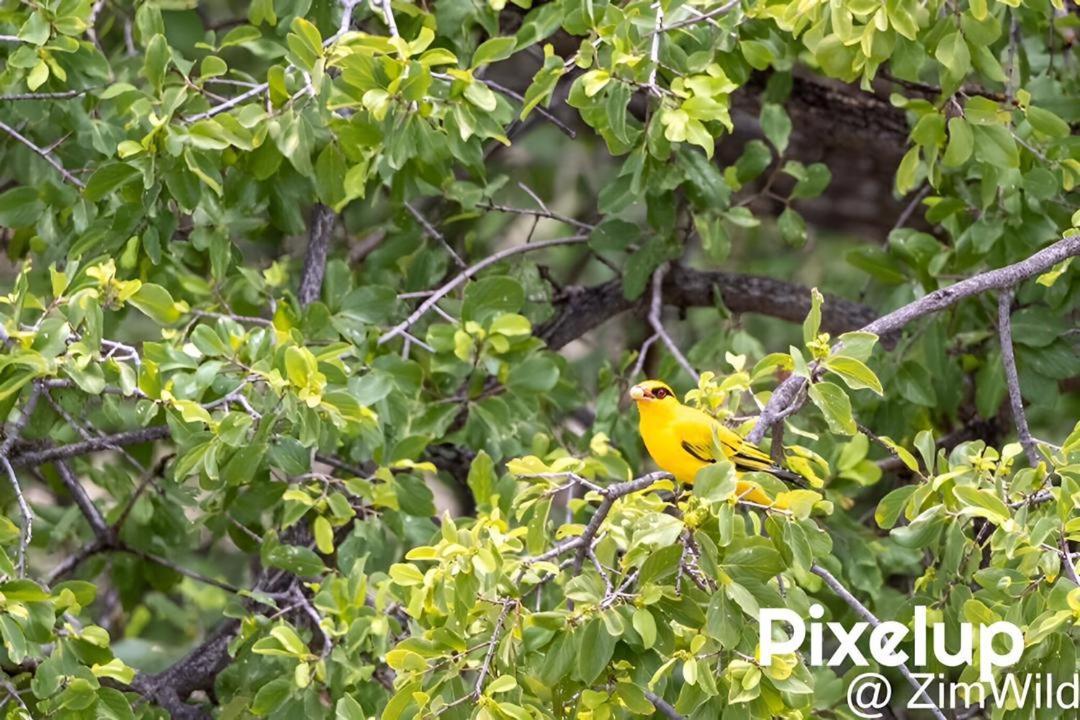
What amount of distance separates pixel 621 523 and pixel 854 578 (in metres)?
1.47

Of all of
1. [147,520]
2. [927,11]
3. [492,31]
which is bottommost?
[147,520]

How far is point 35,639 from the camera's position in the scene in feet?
11.2

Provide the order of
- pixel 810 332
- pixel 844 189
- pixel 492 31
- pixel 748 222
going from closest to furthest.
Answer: pixel 810 332, pixel 492 31, pixel 748 222, pixel 844 189

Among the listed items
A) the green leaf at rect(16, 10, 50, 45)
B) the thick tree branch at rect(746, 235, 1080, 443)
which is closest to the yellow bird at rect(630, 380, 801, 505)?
the thick tree branch at rect(746, 235, 1080, 443)

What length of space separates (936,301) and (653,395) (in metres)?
0.77

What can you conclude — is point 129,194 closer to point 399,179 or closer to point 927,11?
point 399,179

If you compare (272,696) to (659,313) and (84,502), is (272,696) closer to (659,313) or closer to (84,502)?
(84,502)

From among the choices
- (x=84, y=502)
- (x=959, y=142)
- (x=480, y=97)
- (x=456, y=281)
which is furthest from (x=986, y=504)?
(x=84, y=502)

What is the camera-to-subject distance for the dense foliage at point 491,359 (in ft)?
9.57

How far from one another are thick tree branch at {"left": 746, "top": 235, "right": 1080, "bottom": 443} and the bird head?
2.08 ft

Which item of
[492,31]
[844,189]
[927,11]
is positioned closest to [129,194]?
[492,31]

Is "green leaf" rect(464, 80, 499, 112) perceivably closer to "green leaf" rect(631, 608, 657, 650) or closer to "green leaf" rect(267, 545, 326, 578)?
"green leaf" rect(267, 545, 326, 578)

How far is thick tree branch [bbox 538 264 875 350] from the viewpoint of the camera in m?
4.95

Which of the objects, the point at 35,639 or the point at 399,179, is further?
the point at 399,179
